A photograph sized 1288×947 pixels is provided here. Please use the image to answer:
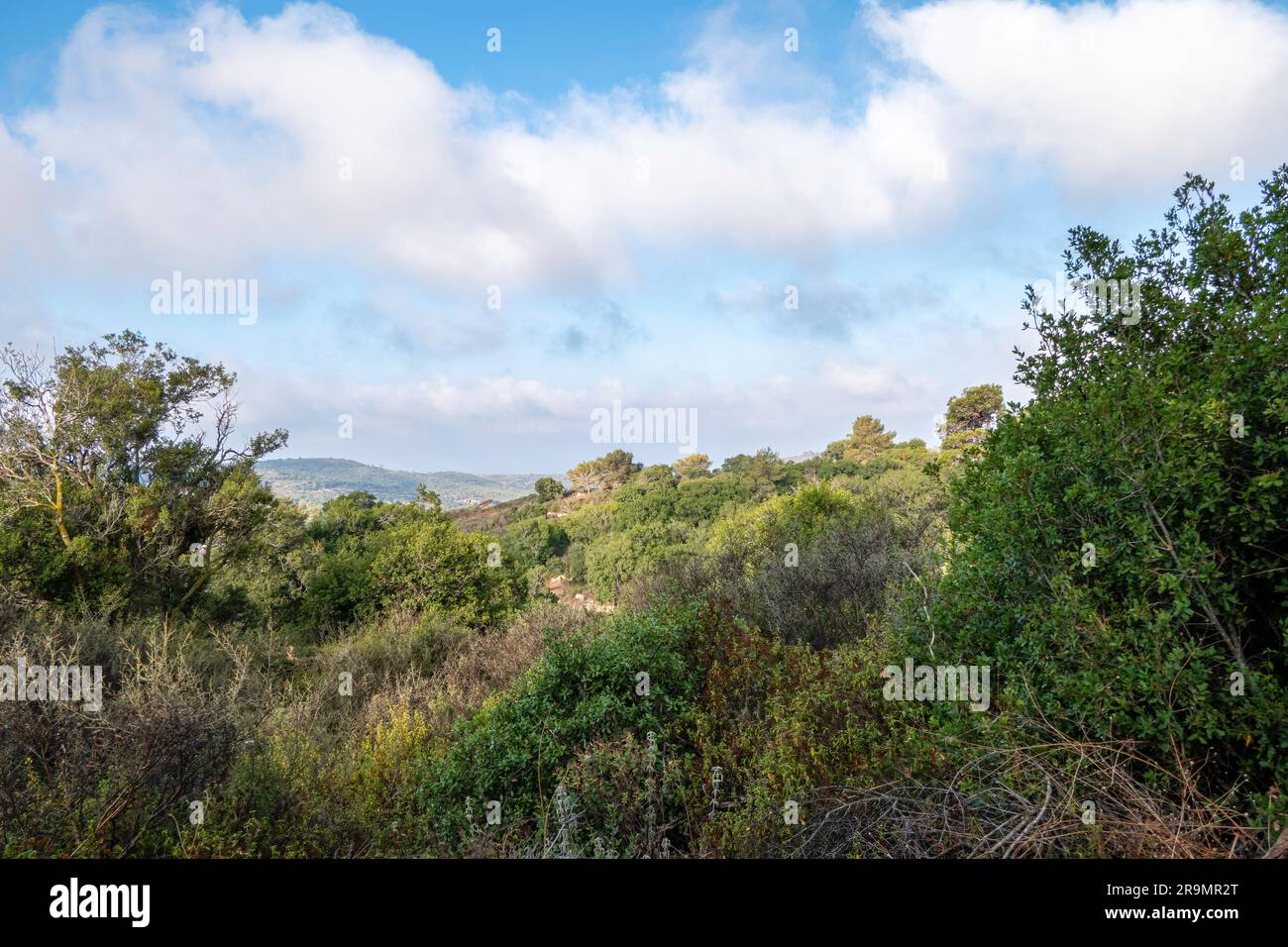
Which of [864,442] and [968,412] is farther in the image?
[864,442]

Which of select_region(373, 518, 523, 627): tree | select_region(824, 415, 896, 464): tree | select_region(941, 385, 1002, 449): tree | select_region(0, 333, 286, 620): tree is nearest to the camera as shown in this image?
select_region(0, 333, 286, 620): tree

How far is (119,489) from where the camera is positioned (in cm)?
1220

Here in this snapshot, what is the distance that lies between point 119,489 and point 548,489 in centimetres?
5004

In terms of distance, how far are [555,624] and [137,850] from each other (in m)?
6.69

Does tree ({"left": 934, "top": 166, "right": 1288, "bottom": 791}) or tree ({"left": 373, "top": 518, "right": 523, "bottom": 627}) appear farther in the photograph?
tree ({"left": 373, "top": 518, "right": 523, "bottom": 627})

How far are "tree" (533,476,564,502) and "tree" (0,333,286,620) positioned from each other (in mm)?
47088

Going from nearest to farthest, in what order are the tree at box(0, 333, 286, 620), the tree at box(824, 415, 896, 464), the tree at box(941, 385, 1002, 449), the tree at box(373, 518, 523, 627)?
1. the tree at box(0, 333, 286, 620)
2. the tree at box(373, 518, 523, 627)
3. the tree at box(941, 385, 1002, 449)
4. the tree at box(824, 415, 896, 464)

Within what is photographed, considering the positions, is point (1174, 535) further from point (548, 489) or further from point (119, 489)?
point (548, 489)

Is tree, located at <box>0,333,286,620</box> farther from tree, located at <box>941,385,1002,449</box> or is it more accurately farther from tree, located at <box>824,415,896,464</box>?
tree, located at <box>824,415,896,464</box>

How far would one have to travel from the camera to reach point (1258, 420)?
9.70ft

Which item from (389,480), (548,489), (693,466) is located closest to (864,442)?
(693,466)

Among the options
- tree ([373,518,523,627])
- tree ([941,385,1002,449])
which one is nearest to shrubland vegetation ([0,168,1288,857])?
tree ([373,518,523,627])

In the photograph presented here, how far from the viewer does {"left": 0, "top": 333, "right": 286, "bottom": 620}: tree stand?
425 inches
